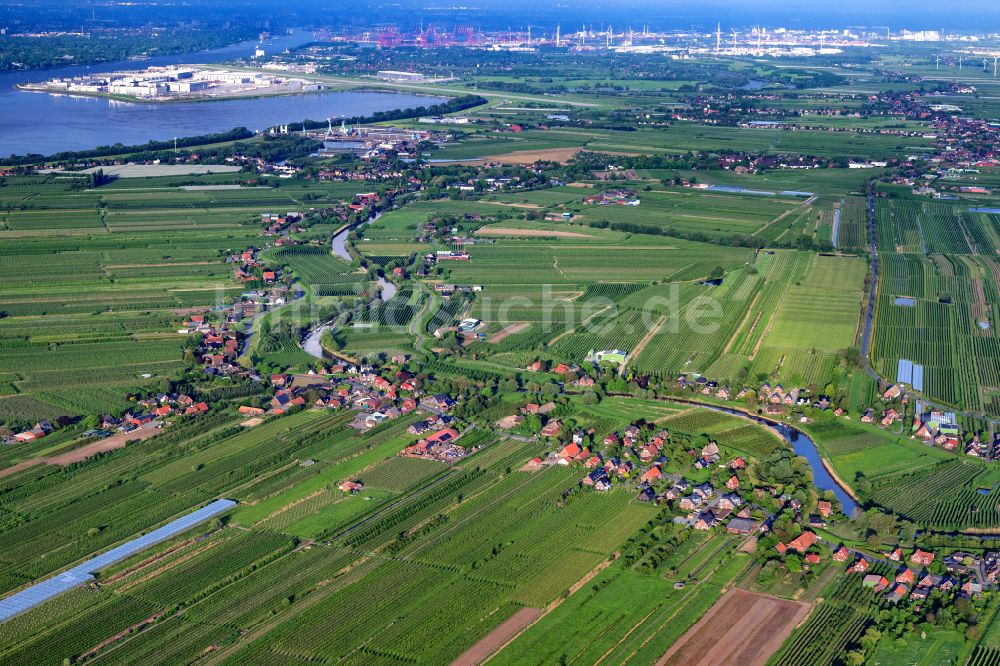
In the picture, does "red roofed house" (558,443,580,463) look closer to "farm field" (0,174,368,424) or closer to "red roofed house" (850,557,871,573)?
"red roofed house" (850,557,871,573)

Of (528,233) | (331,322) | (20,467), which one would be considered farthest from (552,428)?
(528,233)

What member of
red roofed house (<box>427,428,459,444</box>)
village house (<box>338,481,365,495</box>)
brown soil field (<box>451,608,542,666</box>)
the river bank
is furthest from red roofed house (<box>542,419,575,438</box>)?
brown soil field (<box>451,608,542,666</box>)

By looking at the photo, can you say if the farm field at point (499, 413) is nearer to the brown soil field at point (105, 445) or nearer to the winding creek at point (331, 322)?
the brown soil field at point (105, 445)

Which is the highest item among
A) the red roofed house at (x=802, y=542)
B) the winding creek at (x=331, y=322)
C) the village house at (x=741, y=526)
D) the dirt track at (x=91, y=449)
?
the winding creek at (x=331, y=322)

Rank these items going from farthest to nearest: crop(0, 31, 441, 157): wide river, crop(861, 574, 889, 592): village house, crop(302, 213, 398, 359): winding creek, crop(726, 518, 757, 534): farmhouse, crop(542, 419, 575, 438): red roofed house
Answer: crop(0, 31, 441, 157): wide river < crop(302, 213, 398, 359): winding creek < crop(542, 419, 575, 438): red roofed house < crop(726, 518, 757, 534): farmhouse < crop(861, 574, 889, 592): village house

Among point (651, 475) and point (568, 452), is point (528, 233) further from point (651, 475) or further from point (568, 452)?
point (651, 475)

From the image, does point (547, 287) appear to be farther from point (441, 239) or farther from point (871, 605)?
point (871, 605)

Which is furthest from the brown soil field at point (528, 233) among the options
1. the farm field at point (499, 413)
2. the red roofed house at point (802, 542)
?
the red roofed house at point (802, 542)
